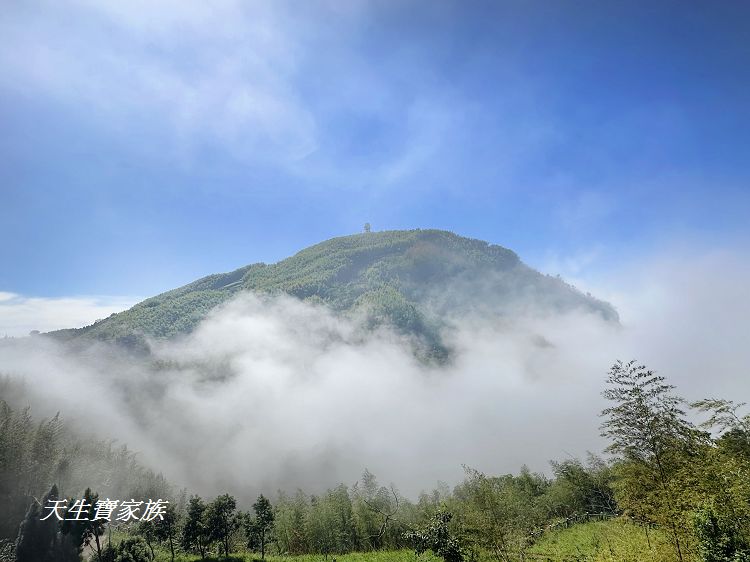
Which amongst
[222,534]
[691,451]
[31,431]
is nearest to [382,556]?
[222,534]

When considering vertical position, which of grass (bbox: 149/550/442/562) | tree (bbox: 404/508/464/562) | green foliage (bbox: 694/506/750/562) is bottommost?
grass (bbox: 149/550/442/562)

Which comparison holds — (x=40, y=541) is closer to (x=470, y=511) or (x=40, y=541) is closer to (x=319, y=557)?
(x=319, y=557)

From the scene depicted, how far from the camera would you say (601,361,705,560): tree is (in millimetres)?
20859

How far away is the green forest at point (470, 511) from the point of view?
19.5 metres

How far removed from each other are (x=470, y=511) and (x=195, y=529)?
50.9 m

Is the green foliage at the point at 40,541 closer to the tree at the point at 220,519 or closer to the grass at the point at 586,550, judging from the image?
the grass at the point at 586,550

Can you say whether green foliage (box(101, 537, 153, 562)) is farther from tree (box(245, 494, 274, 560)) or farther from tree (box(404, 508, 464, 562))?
tree (box(404, 508, 464, 562))

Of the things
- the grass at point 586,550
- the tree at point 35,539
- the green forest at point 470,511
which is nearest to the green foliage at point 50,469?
the green forest at point 470,511

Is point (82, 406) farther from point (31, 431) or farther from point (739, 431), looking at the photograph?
point (739, 431)

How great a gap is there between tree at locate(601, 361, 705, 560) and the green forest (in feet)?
0.21

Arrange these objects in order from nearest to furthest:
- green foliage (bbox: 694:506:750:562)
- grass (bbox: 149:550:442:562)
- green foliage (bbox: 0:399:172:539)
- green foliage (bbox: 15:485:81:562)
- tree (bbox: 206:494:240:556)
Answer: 1. green foliage (bbox: 694:506:750:562)
2. green foliage (bbox: 15:485:81:562)
3. grass (bbox: 149:550:442:562)
4. tree (bbox: 206:494:240:556)
5. green foliage (bbox: 0:399:172:539)

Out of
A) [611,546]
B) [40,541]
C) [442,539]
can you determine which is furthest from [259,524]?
[611,546]

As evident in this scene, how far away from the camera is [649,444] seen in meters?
21.6

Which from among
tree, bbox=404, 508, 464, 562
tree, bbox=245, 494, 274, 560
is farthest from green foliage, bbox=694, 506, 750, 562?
tree, bbox=245, 494, 274, 560
